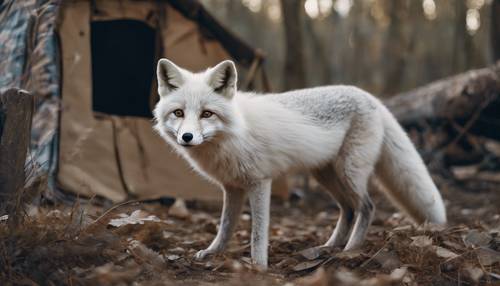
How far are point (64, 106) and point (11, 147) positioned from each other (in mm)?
2999

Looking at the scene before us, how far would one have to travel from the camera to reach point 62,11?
19.1ft

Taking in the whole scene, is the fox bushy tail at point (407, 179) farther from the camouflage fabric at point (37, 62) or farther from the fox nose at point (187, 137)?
the camouflage fabric at point (37, 62)

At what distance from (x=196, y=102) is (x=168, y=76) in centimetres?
38

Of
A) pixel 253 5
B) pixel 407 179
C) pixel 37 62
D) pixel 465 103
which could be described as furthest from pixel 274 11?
pixel 407 179

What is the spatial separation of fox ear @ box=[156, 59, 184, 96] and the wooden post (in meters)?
0.98

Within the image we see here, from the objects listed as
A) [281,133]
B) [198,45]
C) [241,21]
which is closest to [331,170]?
[281,133]

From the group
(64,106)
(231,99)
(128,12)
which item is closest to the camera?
(231,99)

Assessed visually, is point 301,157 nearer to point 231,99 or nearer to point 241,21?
point 231,99

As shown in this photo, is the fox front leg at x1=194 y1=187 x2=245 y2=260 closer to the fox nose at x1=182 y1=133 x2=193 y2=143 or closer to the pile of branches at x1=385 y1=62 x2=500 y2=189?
the fox nose at x1=182 y1=133 x2=193 y2=143

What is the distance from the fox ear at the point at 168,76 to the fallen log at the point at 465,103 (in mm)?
5098

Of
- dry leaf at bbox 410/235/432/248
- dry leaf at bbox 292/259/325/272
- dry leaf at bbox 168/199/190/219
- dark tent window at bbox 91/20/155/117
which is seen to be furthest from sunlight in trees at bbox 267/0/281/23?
dry leaf at bbox 410/235/432/248

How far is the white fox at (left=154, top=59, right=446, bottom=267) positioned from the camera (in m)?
3.69

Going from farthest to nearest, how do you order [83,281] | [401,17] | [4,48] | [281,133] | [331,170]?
[401,17]
[4,48]
[331,170]
[281,133]
[83,281]

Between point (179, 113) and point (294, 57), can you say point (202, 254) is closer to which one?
point (179, 113)
